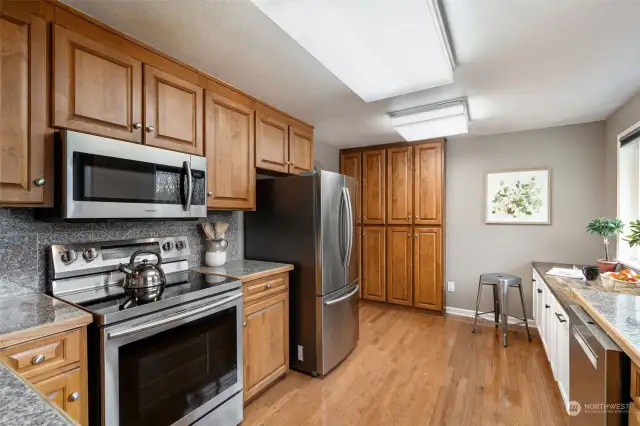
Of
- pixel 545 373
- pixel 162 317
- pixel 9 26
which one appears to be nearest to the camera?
pixel 9 26

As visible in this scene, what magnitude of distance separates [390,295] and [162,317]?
10.7 ft

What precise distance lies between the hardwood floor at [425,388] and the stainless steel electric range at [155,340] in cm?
50

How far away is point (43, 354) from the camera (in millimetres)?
1104

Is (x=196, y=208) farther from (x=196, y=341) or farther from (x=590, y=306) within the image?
(x=590, y=306)

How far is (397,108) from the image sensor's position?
2727 mm

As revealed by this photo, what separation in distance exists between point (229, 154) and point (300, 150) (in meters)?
0.92

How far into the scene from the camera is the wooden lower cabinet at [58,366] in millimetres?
1056

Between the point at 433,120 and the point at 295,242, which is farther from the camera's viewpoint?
the point at 433,120

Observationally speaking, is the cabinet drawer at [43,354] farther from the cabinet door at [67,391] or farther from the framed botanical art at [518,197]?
the framed botanical art at [518,197]

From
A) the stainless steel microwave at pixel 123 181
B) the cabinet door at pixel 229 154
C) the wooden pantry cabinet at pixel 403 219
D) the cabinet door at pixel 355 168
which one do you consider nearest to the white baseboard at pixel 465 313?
the wooden pantry cabinet at pixel 403 219

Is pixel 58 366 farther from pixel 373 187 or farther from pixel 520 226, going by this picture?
pixel 520 226

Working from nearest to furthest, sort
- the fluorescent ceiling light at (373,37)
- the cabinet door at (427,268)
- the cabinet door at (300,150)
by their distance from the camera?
the fluorescent ceiling light at (373,37), the cabinet door at (300,150), the cabinet door at (427,268)

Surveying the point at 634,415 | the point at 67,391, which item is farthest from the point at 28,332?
the point at 634,415

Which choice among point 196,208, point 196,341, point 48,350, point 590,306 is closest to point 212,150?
point 196,208
